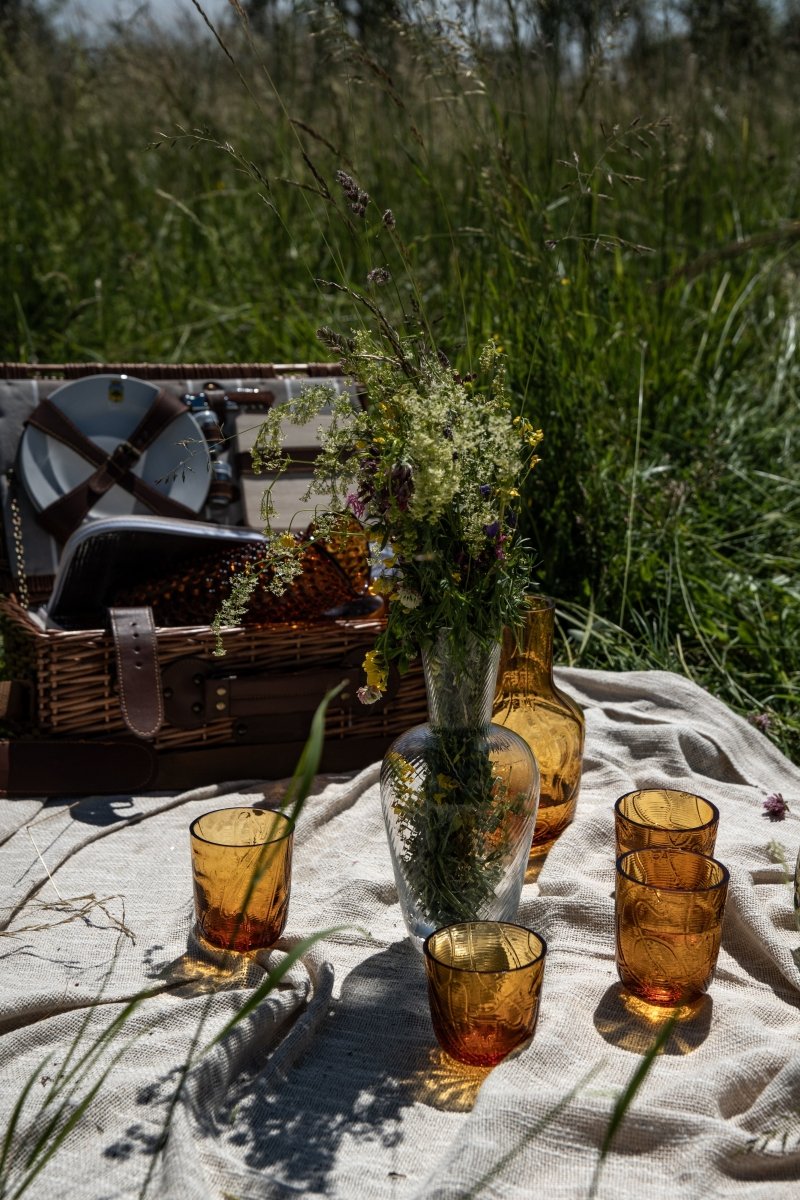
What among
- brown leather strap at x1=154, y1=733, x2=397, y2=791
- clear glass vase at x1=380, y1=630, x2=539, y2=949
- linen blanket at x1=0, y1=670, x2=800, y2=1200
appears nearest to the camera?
linen blanket at x1=0, y1=670, x2=800, y2=1200

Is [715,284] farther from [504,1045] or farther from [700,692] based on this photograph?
[504,1045]

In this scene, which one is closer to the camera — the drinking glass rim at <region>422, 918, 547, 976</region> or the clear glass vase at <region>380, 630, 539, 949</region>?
the drinking glass rim at <region>422, 918, 547, 976</region>

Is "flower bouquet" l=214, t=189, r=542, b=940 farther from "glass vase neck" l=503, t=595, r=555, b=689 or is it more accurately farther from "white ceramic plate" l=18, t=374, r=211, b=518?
"white ceramic plate" l=18, t=374, r=211, b=518

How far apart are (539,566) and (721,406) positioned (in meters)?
0.83

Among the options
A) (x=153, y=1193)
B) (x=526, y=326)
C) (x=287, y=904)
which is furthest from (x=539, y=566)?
(x=153, y=1193)

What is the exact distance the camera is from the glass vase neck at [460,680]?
1463 millimetres

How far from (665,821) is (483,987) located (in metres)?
0.53

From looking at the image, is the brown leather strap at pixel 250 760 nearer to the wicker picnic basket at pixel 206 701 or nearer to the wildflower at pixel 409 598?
the wicker picnic basket at pixel 206 701

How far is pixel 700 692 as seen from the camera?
8.11 feet

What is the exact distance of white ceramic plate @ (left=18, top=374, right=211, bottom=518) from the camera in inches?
112

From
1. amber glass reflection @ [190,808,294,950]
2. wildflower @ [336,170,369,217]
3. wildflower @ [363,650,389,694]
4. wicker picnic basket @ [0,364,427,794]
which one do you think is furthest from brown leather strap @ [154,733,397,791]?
wildflower @ [336,170,369,217]

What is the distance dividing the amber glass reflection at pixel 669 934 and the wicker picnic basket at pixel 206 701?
980 mm

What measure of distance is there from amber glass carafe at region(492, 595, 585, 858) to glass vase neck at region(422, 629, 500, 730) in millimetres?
386

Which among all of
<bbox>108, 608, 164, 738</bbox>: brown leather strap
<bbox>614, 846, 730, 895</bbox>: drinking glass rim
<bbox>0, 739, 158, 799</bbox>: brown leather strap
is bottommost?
<bbox>0, 739, 158, 799</bbox>: brown leather strap
